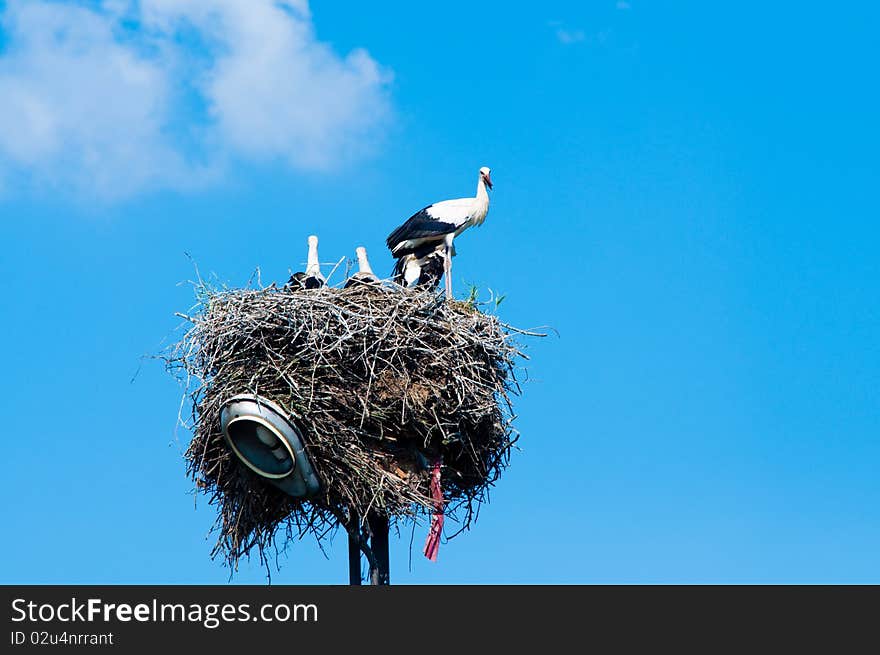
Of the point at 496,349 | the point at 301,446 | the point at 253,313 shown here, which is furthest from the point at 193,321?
the point at 496,349

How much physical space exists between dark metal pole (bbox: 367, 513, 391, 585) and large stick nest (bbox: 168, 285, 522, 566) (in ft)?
0.62

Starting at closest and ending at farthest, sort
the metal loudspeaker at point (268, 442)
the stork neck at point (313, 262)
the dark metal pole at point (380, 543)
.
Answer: the metal loudspeaker at point (268, 442), the dark metal pole at point (380, 543), the stork neck at point (313, 262)

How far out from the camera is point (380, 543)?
52.7 ft

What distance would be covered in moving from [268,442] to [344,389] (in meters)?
0.87

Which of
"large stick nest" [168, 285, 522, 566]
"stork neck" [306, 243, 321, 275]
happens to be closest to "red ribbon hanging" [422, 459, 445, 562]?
"large stick nest" [168, 285, 522, 566]

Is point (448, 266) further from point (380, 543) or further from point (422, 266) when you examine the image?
point (380, 543)

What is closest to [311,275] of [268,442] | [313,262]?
[313,262]

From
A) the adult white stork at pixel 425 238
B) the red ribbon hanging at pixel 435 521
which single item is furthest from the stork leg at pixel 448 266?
the red ribbon hanging at pixel 435 521

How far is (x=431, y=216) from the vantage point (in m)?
18.6

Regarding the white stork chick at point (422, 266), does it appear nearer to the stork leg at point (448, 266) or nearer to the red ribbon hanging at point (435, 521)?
the stork leg at point (448, 266)

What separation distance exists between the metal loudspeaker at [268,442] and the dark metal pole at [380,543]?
67cm

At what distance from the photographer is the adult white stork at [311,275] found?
55.6ft

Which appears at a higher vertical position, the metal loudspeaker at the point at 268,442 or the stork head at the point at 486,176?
the stork head at the point at 486,176
